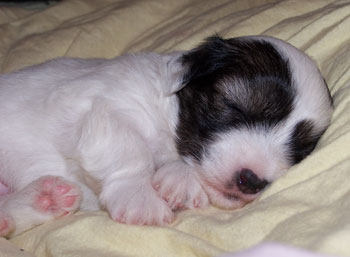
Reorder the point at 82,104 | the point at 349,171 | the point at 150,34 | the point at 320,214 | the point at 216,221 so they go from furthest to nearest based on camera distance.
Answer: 1. the point at 150,34
2. the point at 82,104
3. the point at 216,221
4. the point at 349,171
5. the point at 320,214

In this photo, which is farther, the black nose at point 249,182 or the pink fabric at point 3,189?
the pink fabric at point 3,189

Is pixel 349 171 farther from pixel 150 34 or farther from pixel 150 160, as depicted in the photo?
pixel 150 34

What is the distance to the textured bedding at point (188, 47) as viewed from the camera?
94.5 inches

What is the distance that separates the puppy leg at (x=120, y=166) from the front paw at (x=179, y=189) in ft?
0.26

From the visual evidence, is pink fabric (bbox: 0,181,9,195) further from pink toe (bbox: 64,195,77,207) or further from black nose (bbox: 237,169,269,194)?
black nose (bbox: 237,169,269,194)

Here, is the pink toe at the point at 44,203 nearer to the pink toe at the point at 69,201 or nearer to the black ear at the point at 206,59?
the pink toe at the point at 69,201

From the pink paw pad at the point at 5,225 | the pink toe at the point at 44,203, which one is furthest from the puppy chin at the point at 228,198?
the pink paw pad at the point at 5,225

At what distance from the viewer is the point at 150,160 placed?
3.21 m

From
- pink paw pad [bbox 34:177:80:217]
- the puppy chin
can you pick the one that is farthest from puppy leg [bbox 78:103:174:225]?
the puppy chin

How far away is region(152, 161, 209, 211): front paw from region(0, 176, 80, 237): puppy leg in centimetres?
50

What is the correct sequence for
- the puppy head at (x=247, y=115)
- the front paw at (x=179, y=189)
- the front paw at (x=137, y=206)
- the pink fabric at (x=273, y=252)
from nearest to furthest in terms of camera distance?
the pink fabric at (x=273, y=252) → the front paw at (x=137, y=206) → the puppy head at (x=247, y=115) → the front paw at (x=179, y=189)

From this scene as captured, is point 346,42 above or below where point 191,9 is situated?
above

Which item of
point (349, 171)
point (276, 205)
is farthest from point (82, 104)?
point (349, 171)

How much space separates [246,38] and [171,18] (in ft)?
6.38
